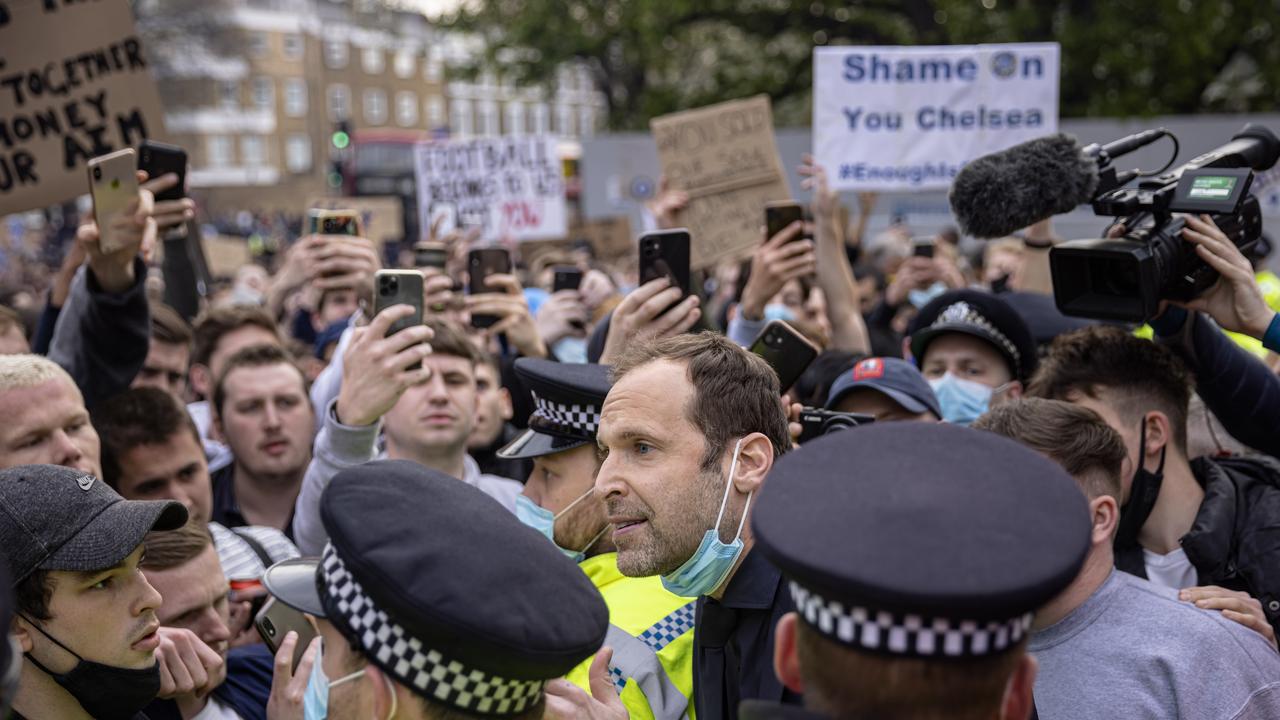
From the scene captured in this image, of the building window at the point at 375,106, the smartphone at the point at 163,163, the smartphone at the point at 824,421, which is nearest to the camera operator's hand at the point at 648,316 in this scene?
the smartphone at the point at 824,421

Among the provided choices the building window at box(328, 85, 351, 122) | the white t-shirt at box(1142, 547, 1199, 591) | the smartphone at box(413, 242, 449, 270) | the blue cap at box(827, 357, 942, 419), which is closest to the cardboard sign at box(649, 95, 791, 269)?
the smartphone at box(413, 242, 449, 270)

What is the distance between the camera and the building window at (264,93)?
76.1m

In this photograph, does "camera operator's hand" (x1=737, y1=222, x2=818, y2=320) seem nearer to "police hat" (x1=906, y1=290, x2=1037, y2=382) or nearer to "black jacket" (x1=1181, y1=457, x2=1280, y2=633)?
"police hat" (x1=906, y1=290, x2=1037, y2=382)

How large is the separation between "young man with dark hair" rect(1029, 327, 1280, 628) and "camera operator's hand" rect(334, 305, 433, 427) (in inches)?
78.2

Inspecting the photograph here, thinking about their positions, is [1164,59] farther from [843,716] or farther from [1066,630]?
[843,716]

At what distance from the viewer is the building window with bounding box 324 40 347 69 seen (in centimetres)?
7700

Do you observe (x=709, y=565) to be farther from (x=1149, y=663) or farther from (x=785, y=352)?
(x=785, y=352)

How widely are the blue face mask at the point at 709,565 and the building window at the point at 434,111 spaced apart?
82.7 metres

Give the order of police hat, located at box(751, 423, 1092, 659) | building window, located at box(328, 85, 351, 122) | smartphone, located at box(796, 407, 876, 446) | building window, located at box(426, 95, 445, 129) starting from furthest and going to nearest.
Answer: building window, located at box(426, 95, 445, 129) → building window, located at box(328, 85, 351, 122) → smartphone, located at box(796, 407, 876, 446) → police hat, located at box(751, 423, 1092, 659)

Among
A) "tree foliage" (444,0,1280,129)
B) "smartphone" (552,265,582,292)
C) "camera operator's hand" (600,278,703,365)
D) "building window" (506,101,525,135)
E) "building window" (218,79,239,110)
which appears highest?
"building window" (218,79,239,110)

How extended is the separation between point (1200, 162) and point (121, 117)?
4.39m

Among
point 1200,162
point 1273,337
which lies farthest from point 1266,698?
point 1200,162

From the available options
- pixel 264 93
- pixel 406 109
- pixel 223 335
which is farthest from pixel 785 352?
pixel 406 109

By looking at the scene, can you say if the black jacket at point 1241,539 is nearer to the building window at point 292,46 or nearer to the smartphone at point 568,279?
the smartphone at point 568,279
